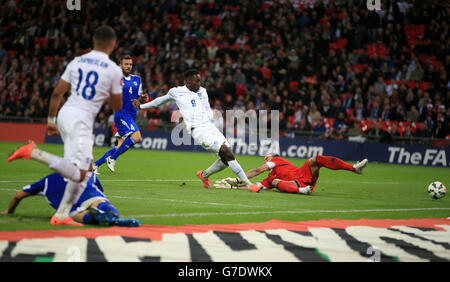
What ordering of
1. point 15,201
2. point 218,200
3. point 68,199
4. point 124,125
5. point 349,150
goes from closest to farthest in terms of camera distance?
1. point 68,199
2. point 15,201
3. point 218,200
4. point 124,125
5. point 349,150

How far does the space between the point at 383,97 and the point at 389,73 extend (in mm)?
2090

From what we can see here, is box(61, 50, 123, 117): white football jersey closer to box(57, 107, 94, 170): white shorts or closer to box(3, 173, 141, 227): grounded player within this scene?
A: box(57, 107, 94, 170): white shorts

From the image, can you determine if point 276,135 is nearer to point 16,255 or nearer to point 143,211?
point 143,211

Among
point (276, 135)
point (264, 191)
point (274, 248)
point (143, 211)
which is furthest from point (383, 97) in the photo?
point (274, 248)

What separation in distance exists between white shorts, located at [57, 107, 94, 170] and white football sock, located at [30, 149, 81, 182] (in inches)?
4.7

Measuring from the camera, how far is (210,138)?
1372cm

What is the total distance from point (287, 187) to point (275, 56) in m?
20.2

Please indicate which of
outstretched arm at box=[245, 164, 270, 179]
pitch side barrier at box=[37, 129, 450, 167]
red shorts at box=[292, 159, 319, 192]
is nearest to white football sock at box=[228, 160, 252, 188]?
outstretched arm at box=[245, 164, 270, 179]

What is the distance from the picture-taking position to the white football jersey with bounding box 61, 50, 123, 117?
8125mm

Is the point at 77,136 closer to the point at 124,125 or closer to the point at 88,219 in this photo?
the point at 88,219

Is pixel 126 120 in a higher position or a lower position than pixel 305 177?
higher

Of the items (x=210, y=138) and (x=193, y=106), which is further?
(x=193, y=106)

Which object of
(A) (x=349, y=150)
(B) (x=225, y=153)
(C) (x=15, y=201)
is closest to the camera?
(C) (x=15, y=201)

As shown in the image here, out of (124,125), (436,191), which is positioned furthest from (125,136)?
(436,191)
